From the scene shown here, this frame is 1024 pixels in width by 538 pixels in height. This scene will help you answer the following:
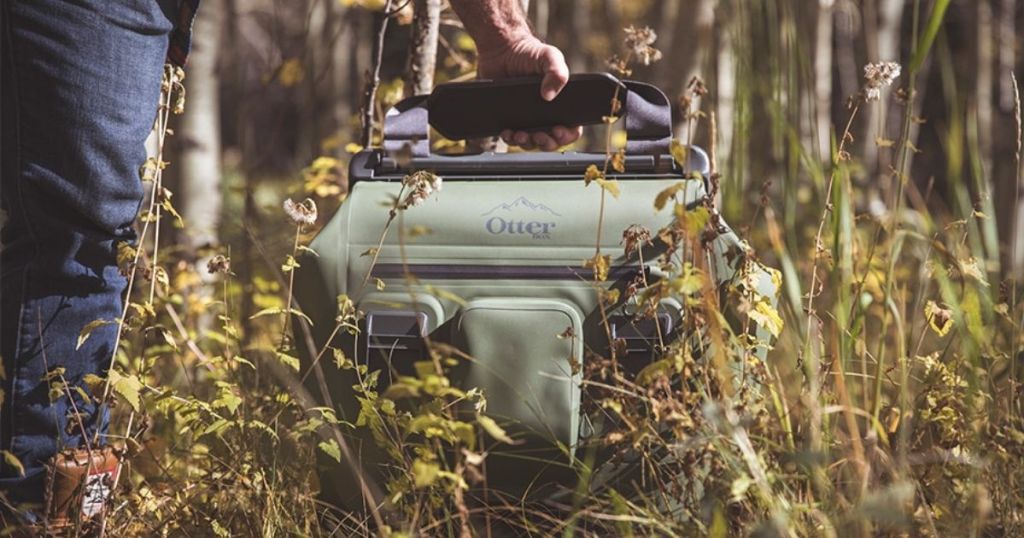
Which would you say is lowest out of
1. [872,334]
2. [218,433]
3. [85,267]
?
[872,334]

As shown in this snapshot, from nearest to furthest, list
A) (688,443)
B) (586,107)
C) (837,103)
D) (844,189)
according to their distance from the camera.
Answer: (688,443)
(844,189)
(586,107)
(837,103)

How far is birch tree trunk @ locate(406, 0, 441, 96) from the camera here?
9.68 ft

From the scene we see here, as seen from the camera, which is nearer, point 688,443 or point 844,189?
point 688,443

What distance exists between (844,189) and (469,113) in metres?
0.93

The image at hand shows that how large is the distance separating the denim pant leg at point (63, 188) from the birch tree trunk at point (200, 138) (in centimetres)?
180

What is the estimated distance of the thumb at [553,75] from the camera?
220cm

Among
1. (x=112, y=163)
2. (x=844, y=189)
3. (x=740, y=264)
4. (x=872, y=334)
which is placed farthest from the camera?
(x=872, y=334)

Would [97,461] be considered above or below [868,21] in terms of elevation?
below

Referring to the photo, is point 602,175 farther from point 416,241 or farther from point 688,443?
point 688,443

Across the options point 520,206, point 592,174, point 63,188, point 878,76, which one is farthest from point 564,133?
point 63,188

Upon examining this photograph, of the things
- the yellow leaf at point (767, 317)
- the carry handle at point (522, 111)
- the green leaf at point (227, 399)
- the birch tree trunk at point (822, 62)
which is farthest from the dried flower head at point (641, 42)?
the birch tree trunk at point (822, 62)

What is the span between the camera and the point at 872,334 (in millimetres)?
4102

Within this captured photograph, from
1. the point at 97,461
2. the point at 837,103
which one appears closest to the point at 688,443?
the point at 97,461

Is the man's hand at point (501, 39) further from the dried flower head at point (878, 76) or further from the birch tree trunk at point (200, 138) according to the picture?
the birch tree trunk at point (200, 138)
